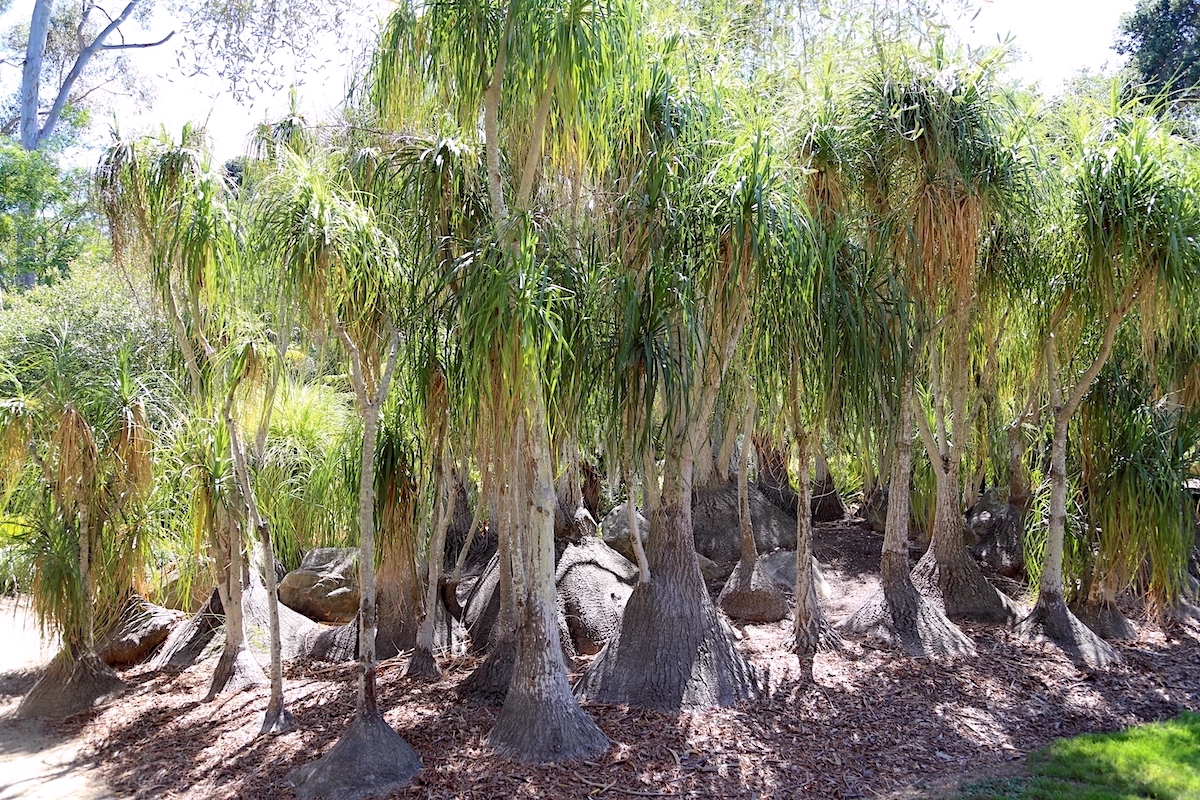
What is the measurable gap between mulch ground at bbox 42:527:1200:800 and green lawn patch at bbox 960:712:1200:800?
7.2 inches

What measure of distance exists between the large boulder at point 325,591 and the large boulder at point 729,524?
3.95 m

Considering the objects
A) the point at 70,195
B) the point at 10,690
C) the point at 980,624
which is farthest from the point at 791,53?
the point at 70,195

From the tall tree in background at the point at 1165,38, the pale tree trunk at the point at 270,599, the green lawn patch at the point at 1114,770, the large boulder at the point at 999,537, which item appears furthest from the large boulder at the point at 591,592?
the tall tree in background at the point at 1165,38

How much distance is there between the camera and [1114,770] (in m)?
5.09

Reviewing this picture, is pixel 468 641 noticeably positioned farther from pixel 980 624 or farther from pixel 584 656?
pixel 980 624

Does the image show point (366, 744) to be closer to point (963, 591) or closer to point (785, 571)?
point (785, 571)

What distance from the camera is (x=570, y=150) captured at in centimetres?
500

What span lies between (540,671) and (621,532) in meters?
4.94

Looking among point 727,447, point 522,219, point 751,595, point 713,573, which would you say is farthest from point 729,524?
point 522,219

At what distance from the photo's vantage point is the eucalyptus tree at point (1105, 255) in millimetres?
6434

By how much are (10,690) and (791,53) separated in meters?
8.21

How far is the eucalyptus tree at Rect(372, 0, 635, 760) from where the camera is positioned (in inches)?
A: 179

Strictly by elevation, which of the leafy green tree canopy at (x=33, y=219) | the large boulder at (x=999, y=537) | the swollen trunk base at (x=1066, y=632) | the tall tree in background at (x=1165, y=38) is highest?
the tall tree in background at (x=1165, y=38)

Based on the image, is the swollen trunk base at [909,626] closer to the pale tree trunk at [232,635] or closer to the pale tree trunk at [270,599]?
the pale tree trunk at [270,599]
